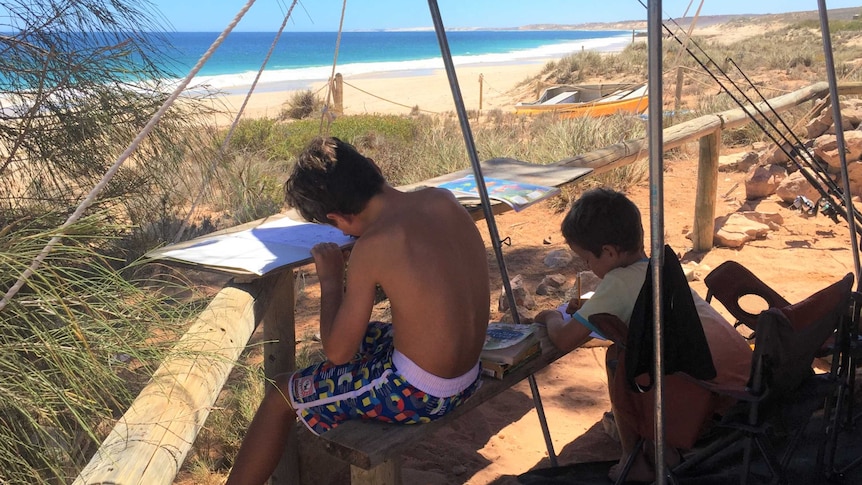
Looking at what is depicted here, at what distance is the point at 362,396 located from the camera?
2.05 meters

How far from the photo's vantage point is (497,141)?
8789 millimetres

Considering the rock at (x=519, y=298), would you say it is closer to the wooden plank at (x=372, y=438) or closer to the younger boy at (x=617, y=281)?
the younger boy at (x=617, y=281)

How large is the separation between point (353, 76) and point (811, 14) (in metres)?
53.2

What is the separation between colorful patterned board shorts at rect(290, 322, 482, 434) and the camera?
203cm

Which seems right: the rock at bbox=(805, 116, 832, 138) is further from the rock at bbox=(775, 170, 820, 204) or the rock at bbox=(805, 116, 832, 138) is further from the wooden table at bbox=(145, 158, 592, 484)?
the wooden table at bbox=(145, 158, 592, 484)

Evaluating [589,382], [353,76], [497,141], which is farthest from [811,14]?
[589,382]

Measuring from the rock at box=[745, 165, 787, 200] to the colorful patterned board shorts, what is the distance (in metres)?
5.03

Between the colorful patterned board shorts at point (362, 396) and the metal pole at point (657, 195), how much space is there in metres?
0.55

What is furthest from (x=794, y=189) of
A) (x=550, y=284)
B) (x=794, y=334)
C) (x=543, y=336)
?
(x=794, y=334)

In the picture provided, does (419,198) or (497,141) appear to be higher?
(419,198)

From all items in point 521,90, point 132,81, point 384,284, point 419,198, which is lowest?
point 521,90

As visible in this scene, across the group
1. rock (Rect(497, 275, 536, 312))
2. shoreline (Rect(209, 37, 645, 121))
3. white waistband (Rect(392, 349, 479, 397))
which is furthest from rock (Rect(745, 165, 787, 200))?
shoreline (Rect(209, 37, 645, 121))

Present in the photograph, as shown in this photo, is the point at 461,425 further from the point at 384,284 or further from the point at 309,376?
the point at 384,284

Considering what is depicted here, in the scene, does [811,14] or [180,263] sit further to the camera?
[811,14]
